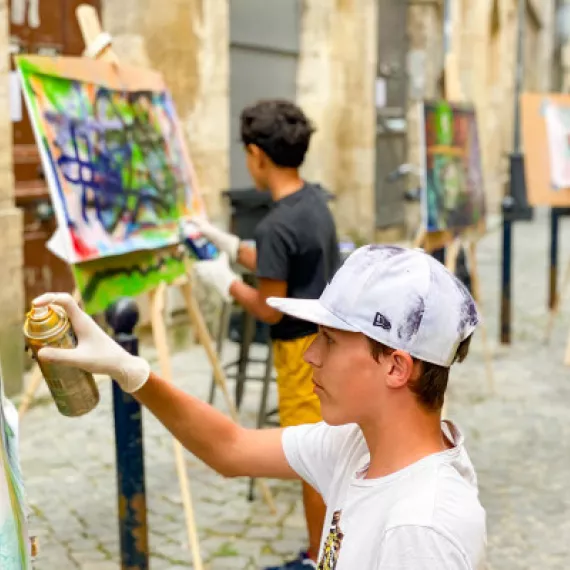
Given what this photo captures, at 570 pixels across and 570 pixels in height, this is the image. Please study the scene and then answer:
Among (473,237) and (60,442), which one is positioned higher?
(473,237)

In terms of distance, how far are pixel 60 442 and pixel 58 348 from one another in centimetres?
312

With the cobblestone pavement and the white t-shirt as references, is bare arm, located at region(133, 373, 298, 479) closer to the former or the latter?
the white t-shirt

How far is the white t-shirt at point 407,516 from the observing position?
1.39 m

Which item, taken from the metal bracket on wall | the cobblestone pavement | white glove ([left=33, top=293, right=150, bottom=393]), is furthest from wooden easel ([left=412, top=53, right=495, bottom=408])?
the metal bracket on wall

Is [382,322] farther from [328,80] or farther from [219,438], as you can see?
[328,80]

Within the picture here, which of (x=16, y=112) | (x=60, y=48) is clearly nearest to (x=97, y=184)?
(x=16, y=112)

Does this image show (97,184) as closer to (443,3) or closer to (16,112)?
(16,112)

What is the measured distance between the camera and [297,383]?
3123mm

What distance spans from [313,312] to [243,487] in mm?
2612

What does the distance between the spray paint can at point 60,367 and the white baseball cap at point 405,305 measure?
0.45 metres

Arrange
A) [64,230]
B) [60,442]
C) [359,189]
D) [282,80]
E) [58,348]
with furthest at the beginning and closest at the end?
[359,189]
[282,80]
[60,442]
[64,230]
[58,348]

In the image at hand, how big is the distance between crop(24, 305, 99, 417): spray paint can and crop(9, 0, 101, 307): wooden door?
13.3ft

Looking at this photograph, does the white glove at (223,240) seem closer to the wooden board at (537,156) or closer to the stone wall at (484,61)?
the wooden board at (537,156)

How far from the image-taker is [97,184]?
330cm
